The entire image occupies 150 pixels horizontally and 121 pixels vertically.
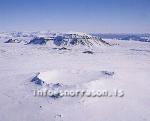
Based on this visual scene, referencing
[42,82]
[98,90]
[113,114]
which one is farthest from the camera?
[42,82]

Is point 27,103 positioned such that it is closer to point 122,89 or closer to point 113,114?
point 113,114

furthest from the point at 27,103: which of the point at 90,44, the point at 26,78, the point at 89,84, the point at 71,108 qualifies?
the point at 90,44

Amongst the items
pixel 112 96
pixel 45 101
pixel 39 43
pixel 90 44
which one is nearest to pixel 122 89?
pixel 112 96

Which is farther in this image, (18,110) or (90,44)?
(90,44)

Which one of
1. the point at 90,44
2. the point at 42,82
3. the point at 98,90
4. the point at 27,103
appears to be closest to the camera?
the point at 27,103

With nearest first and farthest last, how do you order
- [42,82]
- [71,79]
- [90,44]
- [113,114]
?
[113,114], [42,82], [71,79], [90,44]

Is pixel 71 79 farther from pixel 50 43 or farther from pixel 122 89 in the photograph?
pixel 50 43

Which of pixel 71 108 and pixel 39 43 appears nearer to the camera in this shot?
pixel 71 108

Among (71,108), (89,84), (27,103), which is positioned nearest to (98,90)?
(89,84)

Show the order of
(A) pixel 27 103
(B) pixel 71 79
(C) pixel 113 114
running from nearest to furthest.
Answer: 1. (C) pixel 113 114
2. (A) pixel 27 103
3. (B) pixel 71 79
